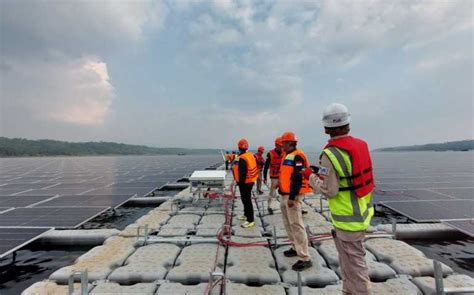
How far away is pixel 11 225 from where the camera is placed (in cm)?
790

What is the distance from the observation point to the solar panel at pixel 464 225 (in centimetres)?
677

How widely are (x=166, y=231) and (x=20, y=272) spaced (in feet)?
10.1

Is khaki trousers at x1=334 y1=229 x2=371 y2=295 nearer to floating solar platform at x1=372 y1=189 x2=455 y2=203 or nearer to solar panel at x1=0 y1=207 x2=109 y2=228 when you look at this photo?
solar panel at x1=0 y1=207 x2=109 y2=228

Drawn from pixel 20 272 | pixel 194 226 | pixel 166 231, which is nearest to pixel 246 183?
pixel 194 226

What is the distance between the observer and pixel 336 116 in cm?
281

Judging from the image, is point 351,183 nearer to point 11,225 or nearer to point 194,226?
point 194,226

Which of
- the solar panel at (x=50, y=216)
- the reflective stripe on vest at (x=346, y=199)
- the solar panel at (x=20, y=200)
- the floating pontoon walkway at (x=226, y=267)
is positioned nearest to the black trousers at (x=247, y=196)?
the floating pontoon walkway at (x=226, y=267)

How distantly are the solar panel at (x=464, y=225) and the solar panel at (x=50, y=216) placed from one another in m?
11.7

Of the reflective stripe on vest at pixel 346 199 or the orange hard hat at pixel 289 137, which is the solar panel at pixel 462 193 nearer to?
the orange hard hat at pixel 289 137

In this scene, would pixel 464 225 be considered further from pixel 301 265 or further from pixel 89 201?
pixel 89 201

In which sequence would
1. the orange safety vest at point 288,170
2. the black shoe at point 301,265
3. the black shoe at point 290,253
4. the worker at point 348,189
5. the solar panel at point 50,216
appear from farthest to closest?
the solar panel at point 50,216
the black shoe at point 290,253
the orange safety vest at point 288,170
the black shoe at point 301,265
the worker at point 348,189

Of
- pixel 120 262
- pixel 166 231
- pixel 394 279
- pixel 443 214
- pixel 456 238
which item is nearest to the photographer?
pixel 394 279

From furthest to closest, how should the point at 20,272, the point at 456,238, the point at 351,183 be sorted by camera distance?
the point at 456,238 → the point at 20,272 → the point at 351,183

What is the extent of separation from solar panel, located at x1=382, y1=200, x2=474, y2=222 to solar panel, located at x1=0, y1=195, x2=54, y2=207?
16.0 m
